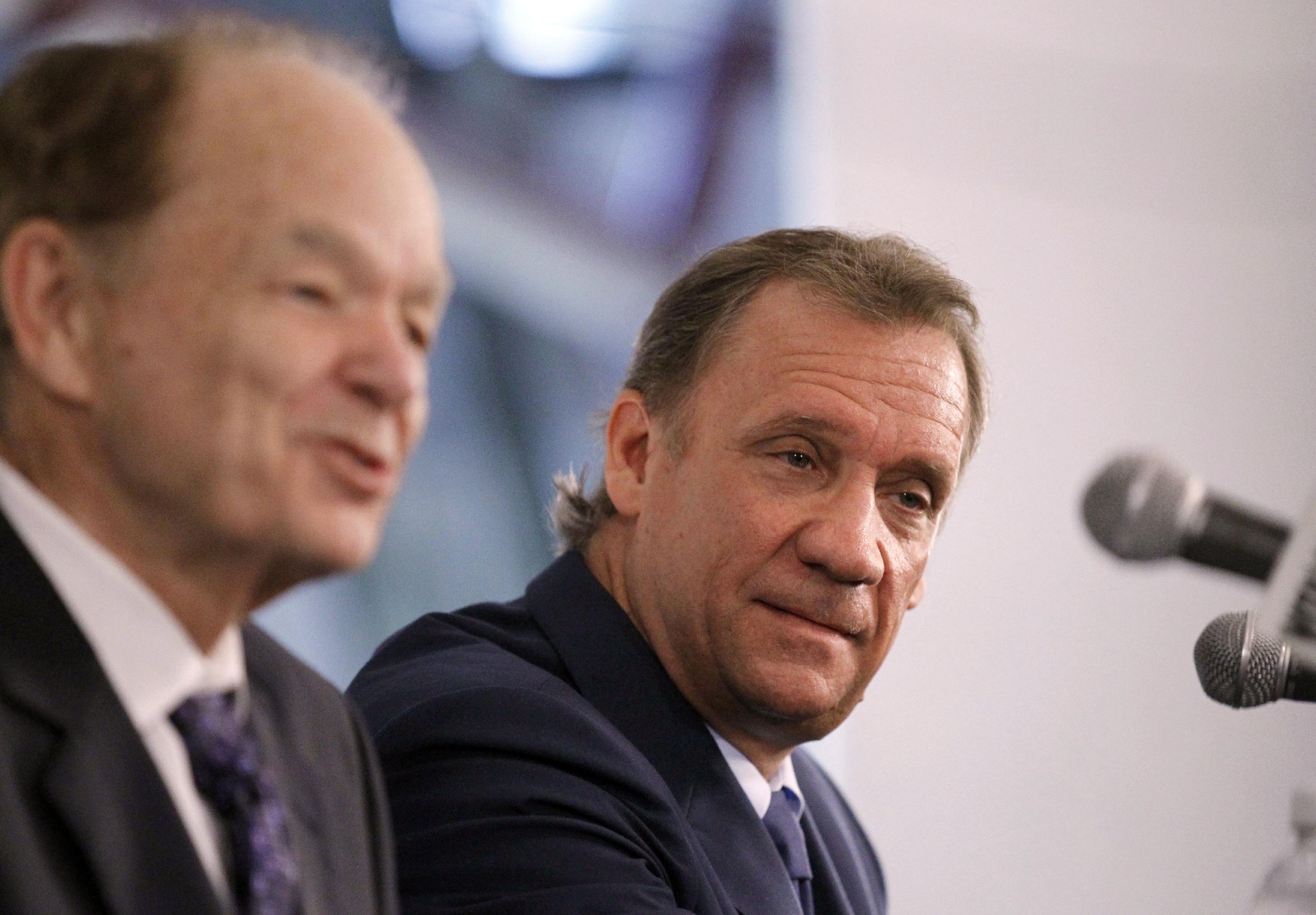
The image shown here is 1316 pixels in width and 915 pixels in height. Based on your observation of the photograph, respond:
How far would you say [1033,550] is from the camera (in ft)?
12.8

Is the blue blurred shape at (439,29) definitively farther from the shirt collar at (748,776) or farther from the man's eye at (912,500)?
the shirt collar at (748,776)

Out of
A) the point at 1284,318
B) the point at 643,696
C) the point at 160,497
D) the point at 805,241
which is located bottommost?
the point at 643,696

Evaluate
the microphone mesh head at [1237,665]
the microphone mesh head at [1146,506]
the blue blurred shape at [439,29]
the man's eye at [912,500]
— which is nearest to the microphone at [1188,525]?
the microphone mesh head at [1146,506]

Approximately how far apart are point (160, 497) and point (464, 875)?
0.62 metres

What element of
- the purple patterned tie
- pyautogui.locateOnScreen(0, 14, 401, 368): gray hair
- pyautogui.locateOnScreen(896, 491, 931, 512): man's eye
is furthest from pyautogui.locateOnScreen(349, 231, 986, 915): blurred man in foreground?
pyautogui.locateOnScreen(0, 14, 401, 368): gray hair

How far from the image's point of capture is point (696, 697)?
1686mm

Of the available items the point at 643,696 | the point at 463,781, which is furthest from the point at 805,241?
the point at 463,781

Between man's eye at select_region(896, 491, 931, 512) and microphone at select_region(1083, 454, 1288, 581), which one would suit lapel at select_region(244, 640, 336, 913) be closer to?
microphone at select_region(1083, 454, 1288, 581)

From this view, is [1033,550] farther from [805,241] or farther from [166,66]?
[166,66]

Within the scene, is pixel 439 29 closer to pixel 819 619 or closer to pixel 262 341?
pixel 819 619

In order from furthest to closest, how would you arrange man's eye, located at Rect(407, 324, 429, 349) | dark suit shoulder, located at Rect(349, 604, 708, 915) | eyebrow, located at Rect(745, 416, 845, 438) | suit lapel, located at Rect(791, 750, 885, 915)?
suit lapel, located at Rect(791, 750, 885, 915)
eyebrow, located at Rect(745, 416, 845, 438)
dark suit shoulder, located at Rect(349, 604, 708, 915)
man's eye, located at Rect(407, 324, 429, 349)

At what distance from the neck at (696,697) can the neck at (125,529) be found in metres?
0.86

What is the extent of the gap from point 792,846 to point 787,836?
1 cm

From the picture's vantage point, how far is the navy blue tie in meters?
1.68
